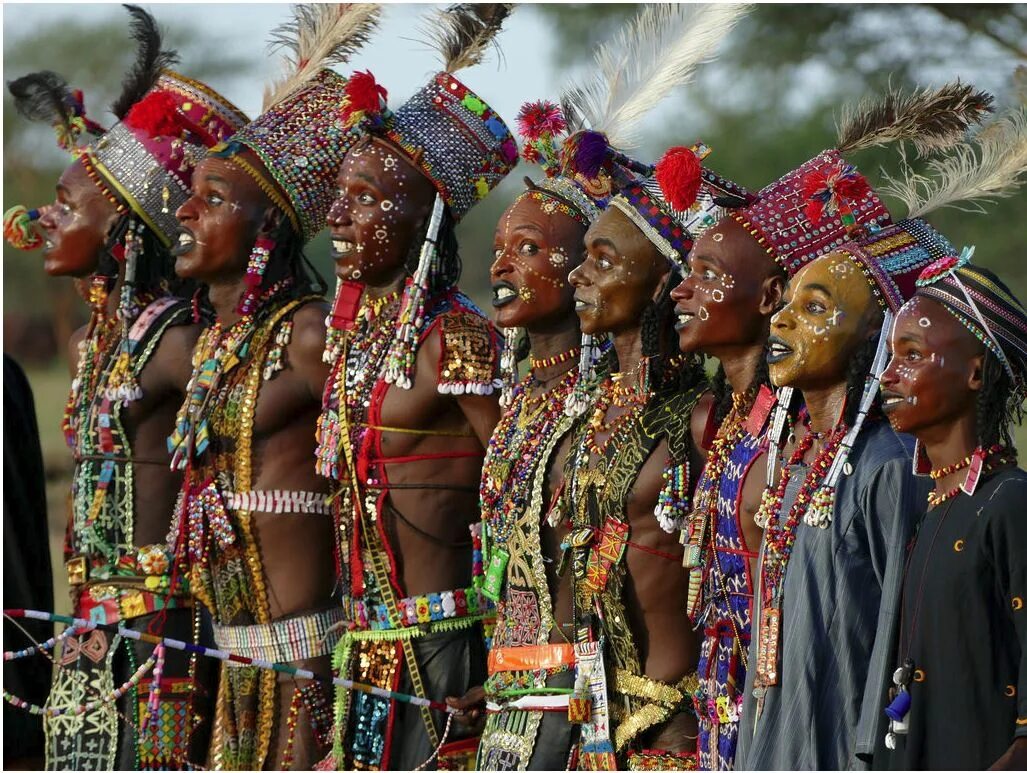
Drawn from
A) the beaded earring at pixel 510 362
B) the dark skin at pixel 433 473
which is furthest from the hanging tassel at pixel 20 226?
the beaded earring at pixel 510 362

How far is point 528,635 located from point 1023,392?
2.06 meters

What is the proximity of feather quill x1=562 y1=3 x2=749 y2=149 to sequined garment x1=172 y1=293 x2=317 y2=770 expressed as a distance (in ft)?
5.55

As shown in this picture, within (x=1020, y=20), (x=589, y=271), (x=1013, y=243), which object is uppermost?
(x=1020, y=20)

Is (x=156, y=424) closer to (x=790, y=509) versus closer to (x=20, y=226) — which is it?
(x=20, y=226)

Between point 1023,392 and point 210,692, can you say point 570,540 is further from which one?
point 210,692

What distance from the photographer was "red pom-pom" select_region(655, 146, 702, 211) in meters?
6.08

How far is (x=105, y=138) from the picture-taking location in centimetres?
877

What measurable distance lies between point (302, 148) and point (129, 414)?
140cm

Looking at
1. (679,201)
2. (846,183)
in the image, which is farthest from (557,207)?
(846,183)

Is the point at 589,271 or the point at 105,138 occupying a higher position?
the point at 105,138

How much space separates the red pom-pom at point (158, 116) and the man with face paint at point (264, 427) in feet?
1.91

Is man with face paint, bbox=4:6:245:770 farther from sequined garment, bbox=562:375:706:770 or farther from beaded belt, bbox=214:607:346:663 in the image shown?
sequined garment, bbox=562:375:706:770

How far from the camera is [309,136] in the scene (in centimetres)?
Result: 802

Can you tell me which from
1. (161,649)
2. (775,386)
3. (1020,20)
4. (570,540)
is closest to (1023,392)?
Result: (775,386)
